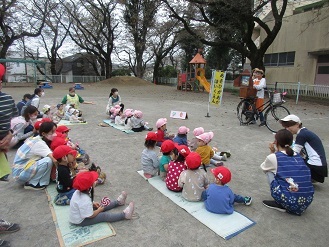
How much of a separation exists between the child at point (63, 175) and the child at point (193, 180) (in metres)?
1.35

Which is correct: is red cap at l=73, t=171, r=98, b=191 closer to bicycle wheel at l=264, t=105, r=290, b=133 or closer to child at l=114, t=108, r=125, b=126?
child at l=114, t=108, r=125, b=126

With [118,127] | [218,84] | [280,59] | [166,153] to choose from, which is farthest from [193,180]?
[280,59]

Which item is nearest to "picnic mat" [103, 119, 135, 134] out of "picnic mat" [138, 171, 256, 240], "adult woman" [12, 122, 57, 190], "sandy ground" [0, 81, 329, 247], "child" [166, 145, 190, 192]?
"sandy ground" [0, 81, 329, 247]

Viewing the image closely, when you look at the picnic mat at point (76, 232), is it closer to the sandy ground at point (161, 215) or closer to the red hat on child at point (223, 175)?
the sandy ground at point (161, 215)

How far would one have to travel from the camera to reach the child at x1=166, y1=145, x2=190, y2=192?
3250 millimetres

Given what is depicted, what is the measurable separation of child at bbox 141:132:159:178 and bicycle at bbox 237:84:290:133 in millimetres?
4403

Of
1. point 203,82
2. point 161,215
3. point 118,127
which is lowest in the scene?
point 161,215

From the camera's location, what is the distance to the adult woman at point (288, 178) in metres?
2.67

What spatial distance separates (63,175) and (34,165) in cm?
65

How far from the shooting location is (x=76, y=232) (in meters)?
2.45

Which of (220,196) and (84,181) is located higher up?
(84,181)

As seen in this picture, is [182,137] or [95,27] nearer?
[182,137]

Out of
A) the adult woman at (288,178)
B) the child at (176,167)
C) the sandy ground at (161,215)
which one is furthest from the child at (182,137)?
the adult woman at (288,178)

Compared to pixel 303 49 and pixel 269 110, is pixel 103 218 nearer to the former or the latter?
pixel 269 110
